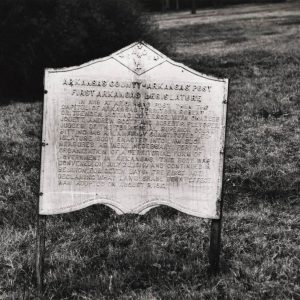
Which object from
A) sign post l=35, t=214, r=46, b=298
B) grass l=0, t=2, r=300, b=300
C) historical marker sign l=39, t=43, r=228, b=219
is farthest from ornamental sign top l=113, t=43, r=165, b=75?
grass l=0, t=2, r=300, b=300

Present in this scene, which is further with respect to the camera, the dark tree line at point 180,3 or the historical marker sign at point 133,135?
the dark tree line at point 180,3

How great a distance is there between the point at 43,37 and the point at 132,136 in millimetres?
10302

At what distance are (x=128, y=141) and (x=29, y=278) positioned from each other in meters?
1.34

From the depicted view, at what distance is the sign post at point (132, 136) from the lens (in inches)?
148

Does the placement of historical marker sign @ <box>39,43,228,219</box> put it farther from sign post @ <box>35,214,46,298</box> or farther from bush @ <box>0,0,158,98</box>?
bush @ <box>0,0,158,98</box>

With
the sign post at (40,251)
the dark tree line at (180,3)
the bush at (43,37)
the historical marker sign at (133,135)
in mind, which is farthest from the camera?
the dark tree line at (180,3)

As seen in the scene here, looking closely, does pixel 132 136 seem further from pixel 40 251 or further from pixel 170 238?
pixel 170 238

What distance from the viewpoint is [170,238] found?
15.9 ft

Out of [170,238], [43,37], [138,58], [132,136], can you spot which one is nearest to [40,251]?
[132,136]

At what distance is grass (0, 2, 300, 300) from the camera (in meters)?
3.98

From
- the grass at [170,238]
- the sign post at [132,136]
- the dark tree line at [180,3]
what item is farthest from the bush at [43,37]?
the dark tree line at [180,3]

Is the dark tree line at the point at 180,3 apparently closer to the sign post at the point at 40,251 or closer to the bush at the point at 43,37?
the bush at the point at 43,37

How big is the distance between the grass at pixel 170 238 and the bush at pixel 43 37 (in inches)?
205

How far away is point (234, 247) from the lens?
4.64 m
